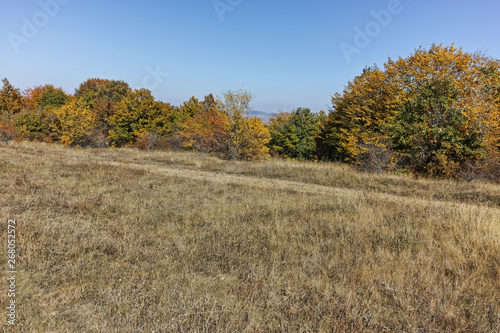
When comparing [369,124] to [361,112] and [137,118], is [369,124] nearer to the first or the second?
[361,112]

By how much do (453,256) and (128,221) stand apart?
6.43 metres

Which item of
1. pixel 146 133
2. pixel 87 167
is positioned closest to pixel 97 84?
pixel 146 133

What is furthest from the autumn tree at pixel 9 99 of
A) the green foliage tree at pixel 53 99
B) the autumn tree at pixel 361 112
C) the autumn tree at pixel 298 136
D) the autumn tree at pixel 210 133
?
the autumn tree at pixel 361 112

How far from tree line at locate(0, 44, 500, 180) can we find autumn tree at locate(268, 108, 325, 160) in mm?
155

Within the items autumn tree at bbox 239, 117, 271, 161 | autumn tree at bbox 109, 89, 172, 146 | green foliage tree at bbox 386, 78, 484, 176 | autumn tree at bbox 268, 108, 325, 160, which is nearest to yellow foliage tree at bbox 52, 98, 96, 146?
autumn tree at bbox 109, 89, 172, 146

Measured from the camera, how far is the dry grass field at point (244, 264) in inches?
119

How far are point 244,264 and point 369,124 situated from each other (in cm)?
2750

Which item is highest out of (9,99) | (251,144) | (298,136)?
(9,99)

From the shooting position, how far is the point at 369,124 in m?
28.0

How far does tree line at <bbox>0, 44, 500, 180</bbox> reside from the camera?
1648cm

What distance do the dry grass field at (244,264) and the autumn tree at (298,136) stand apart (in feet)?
110

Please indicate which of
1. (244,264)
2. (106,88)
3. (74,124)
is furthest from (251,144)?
(106,88)

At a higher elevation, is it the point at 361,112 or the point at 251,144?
the point at 361,112

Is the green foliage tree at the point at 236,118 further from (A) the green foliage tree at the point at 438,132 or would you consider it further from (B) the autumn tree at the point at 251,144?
(A) the green foliage tree at the point at 438,132
